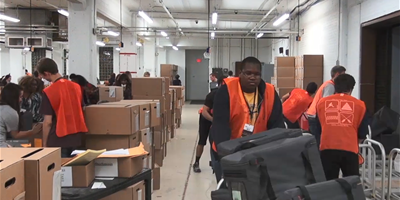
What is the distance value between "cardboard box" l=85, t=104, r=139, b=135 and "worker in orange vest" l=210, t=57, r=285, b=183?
3.71 feet

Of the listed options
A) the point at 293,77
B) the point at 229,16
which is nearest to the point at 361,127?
the point at 293,77

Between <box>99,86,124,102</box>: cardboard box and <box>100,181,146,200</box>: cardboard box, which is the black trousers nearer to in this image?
<box>100,181,146,200</box>: cardboard box

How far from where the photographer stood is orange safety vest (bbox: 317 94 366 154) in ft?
9.31

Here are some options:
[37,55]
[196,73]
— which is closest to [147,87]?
[37,55]

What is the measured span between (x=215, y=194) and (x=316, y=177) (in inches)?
20.7

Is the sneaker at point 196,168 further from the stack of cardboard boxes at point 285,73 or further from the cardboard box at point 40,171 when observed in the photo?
the stack of cardboard boxes at point 285,73

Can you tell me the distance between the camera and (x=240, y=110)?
7.75 ft

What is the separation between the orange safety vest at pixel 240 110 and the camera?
2357 mm

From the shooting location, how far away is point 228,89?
2.36m

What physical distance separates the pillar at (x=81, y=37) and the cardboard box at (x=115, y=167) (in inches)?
243

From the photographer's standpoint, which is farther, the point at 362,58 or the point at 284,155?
the point at 362,58

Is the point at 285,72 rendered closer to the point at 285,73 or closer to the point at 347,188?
the point at 285,73

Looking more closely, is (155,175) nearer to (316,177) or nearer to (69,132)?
(69,132)

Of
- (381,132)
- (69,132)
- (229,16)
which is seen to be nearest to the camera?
(69,132)
